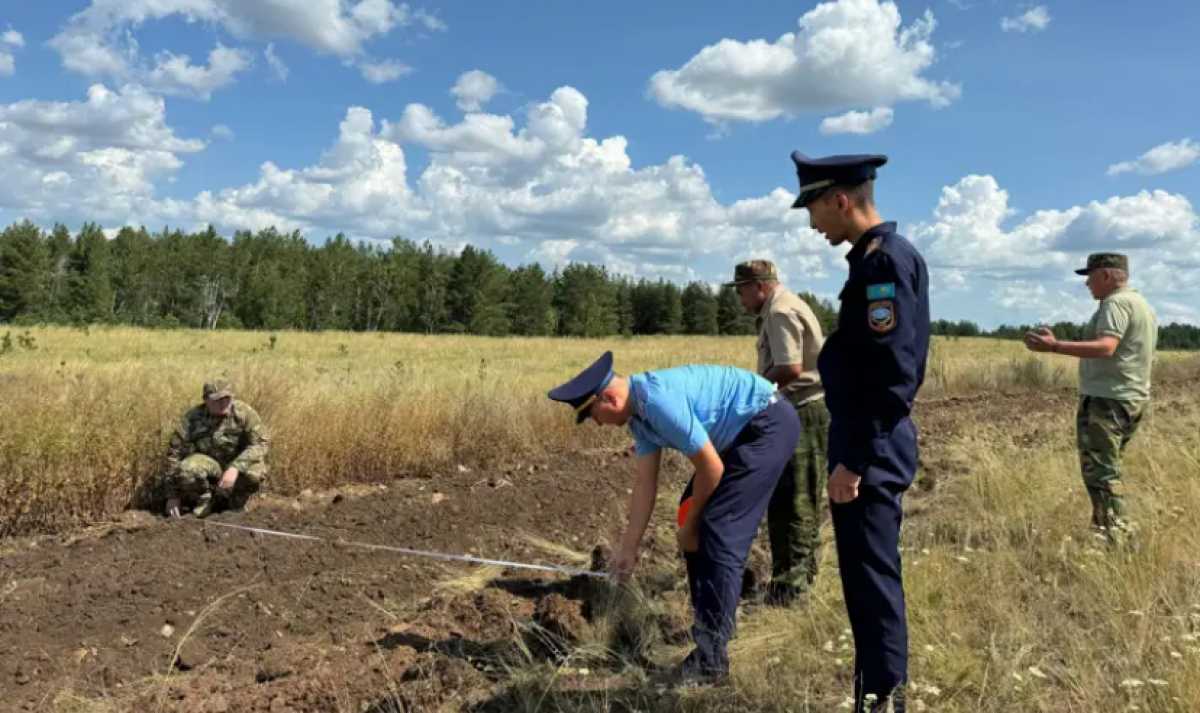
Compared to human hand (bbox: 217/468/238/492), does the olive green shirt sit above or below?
above

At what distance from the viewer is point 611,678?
347 cm

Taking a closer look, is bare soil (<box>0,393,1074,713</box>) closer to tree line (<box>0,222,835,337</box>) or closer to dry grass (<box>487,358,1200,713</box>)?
dry grass (<box>487,358,1200,713</box>)

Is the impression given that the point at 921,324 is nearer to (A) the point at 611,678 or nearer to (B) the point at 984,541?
(A) the point at 611,678

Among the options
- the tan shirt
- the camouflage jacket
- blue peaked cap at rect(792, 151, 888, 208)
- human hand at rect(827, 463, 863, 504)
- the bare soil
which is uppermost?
blue peaked cap at rect(792, 151, 888, 208)

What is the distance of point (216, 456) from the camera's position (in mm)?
6875

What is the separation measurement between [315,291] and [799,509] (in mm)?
64831

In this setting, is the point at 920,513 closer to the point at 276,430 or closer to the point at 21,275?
the point at 276,430

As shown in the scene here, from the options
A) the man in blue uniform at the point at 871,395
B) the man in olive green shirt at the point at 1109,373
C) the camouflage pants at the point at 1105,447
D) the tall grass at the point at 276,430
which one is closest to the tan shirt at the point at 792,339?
the man in olive green shirt at the point at 1109,373

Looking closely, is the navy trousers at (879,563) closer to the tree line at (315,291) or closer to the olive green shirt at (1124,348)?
the olive green shirt at (1124,348)

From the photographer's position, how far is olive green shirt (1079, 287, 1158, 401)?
16.0 feet

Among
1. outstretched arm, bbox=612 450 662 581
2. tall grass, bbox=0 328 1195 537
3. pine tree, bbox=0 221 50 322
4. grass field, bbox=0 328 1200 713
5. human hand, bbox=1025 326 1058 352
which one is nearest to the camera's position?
grass field, bbox=0 328 1200 713

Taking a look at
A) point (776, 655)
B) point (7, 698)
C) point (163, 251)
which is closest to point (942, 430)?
point (776, 655)

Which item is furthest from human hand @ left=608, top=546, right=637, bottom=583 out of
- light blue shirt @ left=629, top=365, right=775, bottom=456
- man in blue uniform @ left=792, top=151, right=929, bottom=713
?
man in blue uniform @ left=792, top=151, right=929, bottom=713

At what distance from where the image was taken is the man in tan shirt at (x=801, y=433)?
431 centimetres
